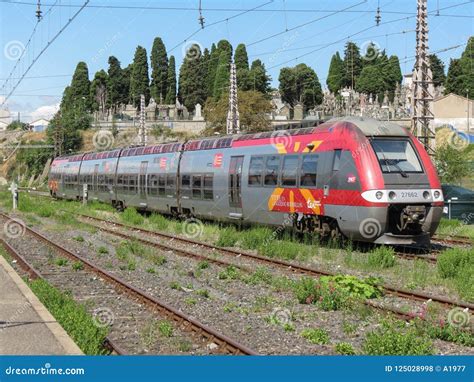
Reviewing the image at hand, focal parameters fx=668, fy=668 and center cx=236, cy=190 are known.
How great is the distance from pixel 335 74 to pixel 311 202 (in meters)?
99.5

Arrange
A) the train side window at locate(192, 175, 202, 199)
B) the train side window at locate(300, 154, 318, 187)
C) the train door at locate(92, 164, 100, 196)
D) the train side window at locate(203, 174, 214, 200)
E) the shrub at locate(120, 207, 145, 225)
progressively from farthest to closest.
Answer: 1. the train door at locate(92, 164, 100, 196)
2. the shrub at locate(120, 207, 145, 225)
3. the train side window at locate(192, 175, 202, 199)
4. the train side window at locate(203, 174, 214, 200)
5. the train side window at locate(300, 154, 318, 187)

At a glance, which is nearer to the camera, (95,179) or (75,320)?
(75,320)

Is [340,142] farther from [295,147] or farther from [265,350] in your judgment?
[265,350]

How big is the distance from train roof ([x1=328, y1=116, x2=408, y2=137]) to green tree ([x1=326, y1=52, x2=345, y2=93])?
313ft

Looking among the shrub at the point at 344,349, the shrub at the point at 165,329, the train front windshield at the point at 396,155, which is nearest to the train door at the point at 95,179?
the train front windshield at the point at 396,155

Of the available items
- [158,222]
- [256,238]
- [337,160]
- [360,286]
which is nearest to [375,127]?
[337,160]

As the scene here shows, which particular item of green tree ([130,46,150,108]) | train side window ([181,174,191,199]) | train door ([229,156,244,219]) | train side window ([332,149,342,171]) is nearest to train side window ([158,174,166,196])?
train side window ([181,174,191,199])

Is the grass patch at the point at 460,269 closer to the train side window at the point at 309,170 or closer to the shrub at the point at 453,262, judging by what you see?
the shrub at the point at 453,262

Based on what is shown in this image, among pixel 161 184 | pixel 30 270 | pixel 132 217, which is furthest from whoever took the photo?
pixel 132 217

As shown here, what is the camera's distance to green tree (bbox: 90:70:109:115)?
11650 cm

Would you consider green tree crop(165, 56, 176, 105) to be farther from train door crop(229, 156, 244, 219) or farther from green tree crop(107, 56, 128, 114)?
train door crop(229, 156, 244, 219)

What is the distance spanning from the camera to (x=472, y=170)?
34.1m

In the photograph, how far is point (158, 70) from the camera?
108812 mm

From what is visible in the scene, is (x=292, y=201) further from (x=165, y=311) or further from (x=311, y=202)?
(x=165, y=311)
